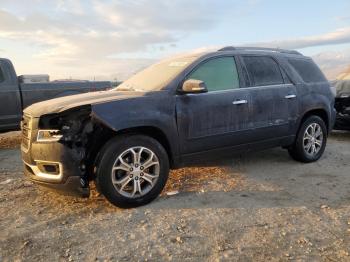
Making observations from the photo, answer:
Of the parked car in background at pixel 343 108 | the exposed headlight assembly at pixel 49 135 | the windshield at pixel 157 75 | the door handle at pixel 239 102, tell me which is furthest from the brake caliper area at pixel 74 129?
the parked car in background at pixel 343 108

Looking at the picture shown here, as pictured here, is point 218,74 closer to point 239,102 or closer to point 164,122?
point 239,102

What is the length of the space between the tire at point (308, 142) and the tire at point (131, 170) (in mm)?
2618

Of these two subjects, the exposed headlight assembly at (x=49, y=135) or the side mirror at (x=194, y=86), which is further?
the side mirror at (x=194, y=86)

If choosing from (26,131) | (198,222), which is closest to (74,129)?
(26,131)

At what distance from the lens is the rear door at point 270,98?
5383 millimetres

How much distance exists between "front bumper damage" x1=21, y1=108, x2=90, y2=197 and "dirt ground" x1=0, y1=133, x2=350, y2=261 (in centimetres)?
32

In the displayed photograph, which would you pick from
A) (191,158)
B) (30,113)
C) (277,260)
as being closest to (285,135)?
(191,158)

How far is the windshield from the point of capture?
4785mm

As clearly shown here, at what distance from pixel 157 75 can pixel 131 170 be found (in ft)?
4.90

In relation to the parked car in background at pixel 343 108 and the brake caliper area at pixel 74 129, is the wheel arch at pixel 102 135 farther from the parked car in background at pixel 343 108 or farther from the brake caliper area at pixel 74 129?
the parked car in background at pixel 343 108

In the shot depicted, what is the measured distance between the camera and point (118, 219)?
13.0 feet

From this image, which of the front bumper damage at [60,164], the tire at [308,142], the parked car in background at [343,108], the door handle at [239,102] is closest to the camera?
the front bumper damage at [60,164]

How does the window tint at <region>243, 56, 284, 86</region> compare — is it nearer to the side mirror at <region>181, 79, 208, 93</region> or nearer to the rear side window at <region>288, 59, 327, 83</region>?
the rear side window at <region>288, 59, 327, 83</region>

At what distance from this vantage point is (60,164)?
4.01 metres
